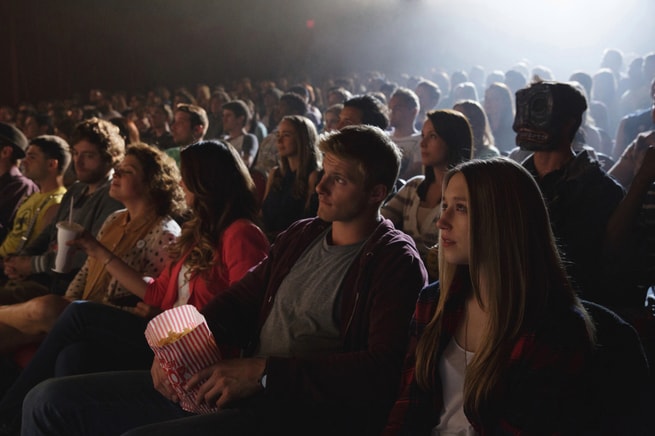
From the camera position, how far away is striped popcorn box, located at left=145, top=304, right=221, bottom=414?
1622mm

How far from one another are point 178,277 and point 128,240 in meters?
0.52

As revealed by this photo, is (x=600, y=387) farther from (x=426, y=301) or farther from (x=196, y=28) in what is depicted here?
(x=196, y=28)

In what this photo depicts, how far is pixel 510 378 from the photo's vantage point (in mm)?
1340

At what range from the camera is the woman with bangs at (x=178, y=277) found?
→ 224cm

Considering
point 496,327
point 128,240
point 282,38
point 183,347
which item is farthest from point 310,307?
point 282,38

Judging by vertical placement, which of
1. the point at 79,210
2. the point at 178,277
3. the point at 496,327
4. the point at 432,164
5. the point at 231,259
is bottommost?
the point at 79,210

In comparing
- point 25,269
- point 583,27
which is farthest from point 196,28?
point 25,269

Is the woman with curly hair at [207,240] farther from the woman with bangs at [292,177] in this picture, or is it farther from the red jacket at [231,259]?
the woman with bangs at [292,177]

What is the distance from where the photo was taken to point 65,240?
253 cm

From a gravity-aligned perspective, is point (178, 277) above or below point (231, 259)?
below

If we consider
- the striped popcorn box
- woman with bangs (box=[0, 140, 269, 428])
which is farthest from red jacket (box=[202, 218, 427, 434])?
woman with bangs (box=[0, 140, 269, 428])

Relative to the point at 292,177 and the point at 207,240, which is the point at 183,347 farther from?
the point at 292,177

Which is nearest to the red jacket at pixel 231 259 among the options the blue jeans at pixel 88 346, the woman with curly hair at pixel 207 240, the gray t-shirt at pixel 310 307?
the woman with curly hair at pixel 207 240

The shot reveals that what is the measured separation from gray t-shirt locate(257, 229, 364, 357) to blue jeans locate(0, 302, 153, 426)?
1.82 ft
